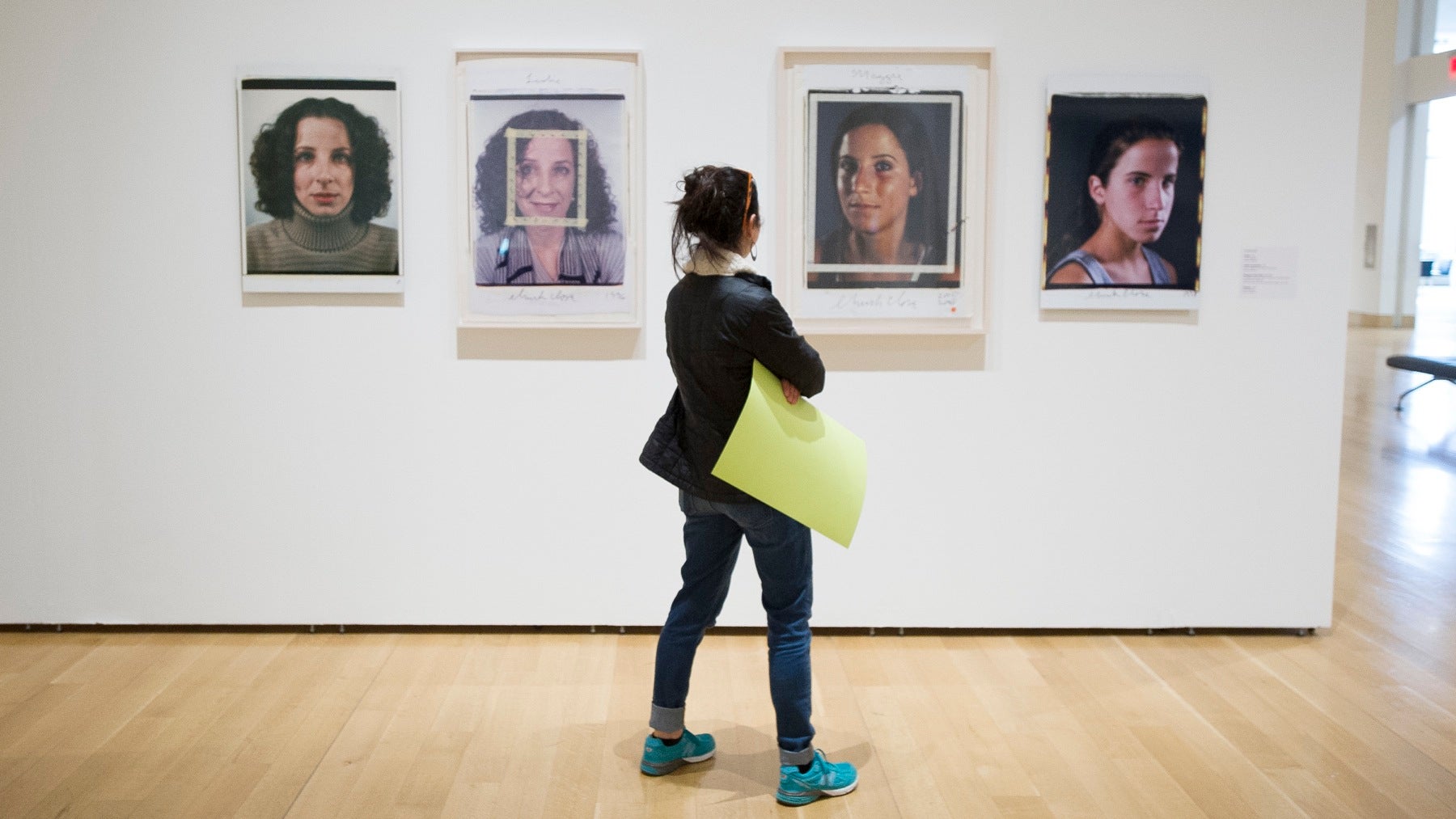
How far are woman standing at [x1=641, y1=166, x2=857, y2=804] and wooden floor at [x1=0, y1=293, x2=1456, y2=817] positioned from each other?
6.3 inches

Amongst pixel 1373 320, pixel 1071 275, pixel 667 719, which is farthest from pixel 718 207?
pixel 1373 320

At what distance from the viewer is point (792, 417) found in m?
2.61

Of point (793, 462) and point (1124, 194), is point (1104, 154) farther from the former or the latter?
point (793, 462)

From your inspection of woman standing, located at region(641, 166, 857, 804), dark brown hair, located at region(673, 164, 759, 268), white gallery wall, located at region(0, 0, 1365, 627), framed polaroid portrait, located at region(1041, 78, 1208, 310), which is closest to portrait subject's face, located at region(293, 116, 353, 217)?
white gallery wall, located at region(0, 0, 1365, 627)

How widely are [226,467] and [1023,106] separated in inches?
106

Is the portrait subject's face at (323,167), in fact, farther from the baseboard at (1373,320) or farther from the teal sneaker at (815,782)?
the baseboard at (1373,320)

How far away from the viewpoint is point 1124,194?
12.3 ft

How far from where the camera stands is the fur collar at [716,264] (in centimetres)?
256

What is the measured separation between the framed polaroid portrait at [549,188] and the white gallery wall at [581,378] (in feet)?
0.24

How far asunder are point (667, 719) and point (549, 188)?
166cm

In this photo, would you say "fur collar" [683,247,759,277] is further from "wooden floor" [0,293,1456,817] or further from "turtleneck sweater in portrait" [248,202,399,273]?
"turtleneck sweater in portrait" [248,202,399,273]

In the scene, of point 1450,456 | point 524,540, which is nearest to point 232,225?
point 524,540

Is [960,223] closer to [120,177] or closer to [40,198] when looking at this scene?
[120,177]

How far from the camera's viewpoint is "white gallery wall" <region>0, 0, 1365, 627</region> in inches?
145
